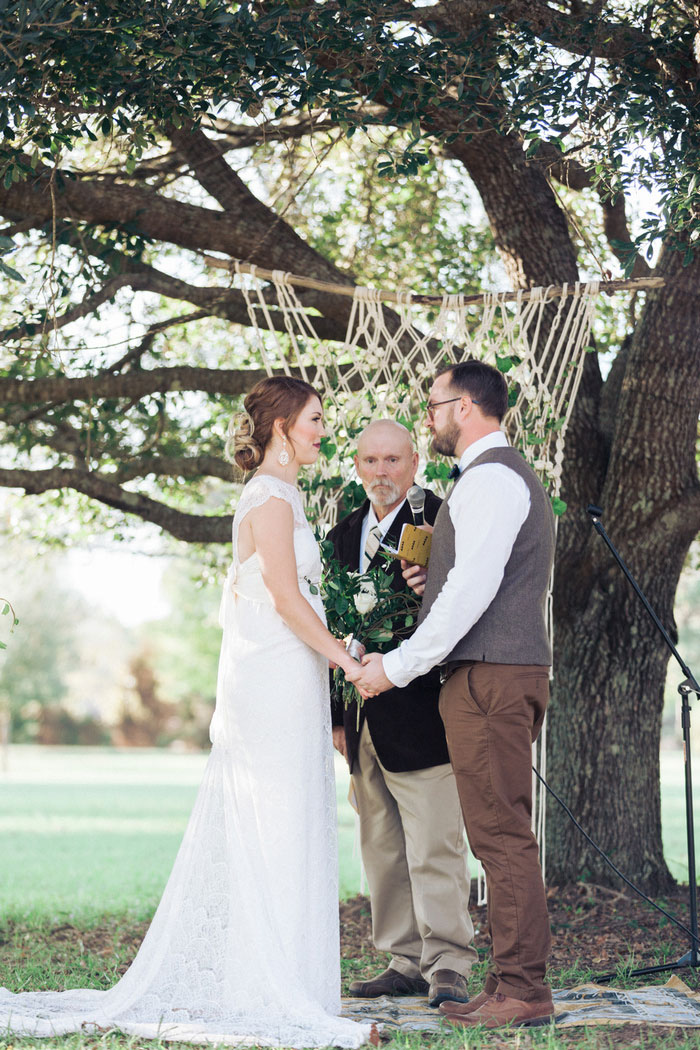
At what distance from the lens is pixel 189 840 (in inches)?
124

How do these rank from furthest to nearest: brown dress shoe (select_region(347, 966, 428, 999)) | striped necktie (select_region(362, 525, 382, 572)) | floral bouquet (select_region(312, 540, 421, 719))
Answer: striped necktie (select_region(362, 525, 382, 572)) < brown dress shoe (select_region(347, 966, 428, 999)) < floral bouquet (select_region(312, 540, 421, 719))

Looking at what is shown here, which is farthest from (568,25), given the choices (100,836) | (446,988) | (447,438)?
(100,836)

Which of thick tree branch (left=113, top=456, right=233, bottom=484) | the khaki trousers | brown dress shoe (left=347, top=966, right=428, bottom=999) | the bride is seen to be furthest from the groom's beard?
thick tree branch (left=113, top=456, right=233, bottom=484)

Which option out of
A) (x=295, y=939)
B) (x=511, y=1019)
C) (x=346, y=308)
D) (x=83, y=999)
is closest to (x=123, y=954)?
(x=83, y=999)

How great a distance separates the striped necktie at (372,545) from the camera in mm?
3748

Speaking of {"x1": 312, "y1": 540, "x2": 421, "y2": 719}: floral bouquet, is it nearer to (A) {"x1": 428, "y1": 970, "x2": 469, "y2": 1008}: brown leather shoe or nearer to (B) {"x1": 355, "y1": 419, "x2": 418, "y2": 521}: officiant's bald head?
(B) {"x1": 355, "y1": 419, "x2": 418, "y2": 521}: officiant's bald head

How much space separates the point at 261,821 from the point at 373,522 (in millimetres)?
1174

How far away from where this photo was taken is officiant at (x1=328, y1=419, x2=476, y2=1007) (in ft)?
11.5

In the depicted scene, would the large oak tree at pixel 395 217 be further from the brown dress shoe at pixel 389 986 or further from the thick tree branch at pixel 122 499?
the brown dress shoe at pixel 389 986

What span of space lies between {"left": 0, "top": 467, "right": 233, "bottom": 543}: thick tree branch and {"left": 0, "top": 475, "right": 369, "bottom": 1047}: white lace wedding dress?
232 cm

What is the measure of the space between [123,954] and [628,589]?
8.82ft

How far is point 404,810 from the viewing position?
363 cm

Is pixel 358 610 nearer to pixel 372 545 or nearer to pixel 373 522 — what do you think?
pixel 372 545

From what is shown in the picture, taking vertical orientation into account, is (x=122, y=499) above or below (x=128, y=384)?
below
